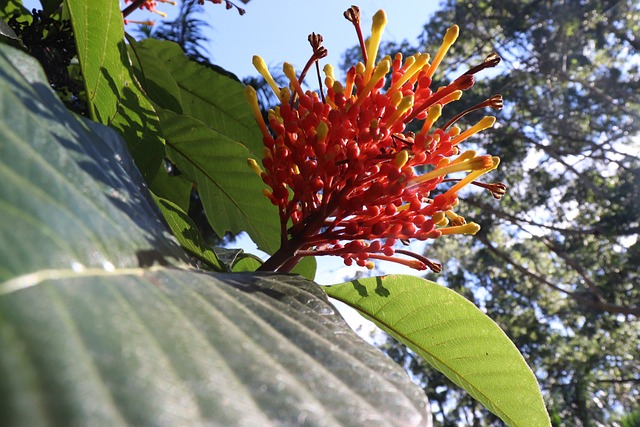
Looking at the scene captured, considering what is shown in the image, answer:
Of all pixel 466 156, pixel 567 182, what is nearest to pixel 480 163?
pixel 466 156

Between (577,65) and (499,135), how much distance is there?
1.78m

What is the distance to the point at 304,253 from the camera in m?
0.79

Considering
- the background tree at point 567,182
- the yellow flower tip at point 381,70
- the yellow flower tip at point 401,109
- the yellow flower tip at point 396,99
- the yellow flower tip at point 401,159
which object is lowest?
the yellow flower tip at point 401,159

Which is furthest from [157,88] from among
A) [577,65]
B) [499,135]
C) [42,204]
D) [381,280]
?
[577,65]

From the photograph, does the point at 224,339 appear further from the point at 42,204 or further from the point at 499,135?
the point at 499,135

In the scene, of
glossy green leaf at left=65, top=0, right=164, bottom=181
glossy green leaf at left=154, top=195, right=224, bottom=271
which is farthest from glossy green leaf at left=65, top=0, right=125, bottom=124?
glossy green leaf at left=154, top=195, right=224, bottom=271

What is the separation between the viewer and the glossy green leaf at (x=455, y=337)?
0.91 metres

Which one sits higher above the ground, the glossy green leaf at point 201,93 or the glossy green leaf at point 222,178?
the glossy green leaf at point 201,93

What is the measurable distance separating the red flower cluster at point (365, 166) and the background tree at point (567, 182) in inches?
320

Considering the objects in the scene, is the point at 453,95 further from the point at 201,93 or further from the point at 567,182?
the point at 567,182

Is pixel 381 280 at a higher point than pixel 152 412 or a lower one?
higher

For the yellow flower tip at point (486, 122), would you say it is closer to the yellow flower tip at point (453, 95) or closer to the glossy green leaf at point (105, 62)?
the yellow flower tip at point (453, 95)

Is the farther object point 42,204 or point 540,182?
point 540,182

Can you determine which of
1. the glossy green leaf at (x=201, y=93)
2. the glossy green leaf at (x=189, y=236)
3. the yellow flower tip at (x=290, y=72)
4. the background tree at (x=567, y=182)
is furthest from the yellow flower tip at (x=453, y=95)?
the background tree at (x=567, y=182)
